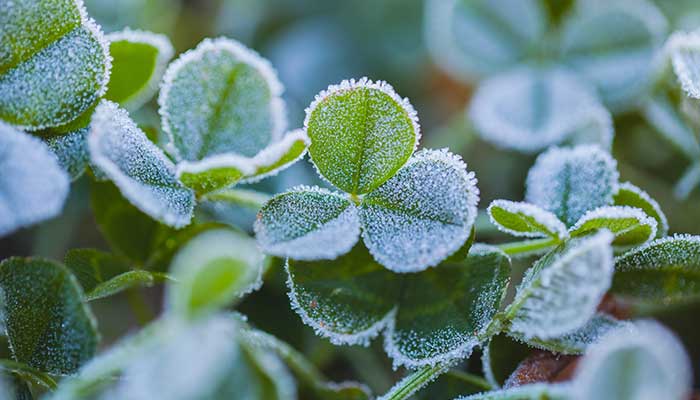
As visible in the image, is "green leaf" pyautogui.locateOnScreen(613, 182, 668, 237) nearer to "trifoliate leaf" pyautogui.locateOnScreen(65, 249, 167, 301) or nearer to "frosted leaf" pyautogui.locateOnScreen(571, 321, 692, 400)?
"frosted leaf" pyautogui.locateOnScreen(571, 321, 692, 400)

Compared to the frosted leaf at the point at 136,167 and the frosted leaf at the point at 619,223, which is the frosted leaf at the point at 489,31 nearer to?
the frosted leaf at the point at 619,223

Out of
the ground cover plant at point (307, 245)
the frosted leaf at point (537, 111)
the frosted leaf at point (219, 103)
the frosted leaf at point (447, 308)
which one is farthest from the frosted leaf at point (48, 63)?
the frosted leaf at point (537, 111)

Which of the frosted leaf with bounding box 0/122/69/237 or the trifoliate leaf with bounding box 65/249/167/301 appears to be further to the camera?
the trifoliate leaf with bounding box 65/249/167/301

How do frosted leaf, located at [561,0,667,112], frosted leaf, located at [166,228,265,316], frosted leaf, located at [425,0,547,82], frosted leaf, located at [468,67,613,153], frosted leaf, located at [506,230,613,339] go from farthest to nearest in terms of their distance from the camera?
frosted leaf, located at [425,0,547,82] < frosted leaf, located at [561,0,667,112] < frosted leaf, located at [468,67,613,153] < frosted leaf, located at [506,230,613,339] < frosted leaf, located at [166,228,265,316]

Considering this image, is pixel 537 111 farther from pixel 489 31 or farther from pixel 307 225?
pixel 307 225

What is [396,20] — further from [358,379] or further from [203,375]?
[203,375]

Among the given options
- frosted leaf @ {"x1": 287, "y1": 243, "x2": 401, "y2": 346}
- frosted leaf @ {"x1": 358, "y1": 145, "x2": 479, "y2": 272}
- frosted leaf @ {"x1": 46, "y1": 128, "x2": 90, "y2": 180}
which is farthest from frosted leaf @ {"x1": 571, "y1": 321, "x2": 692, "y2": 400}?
frosted leaf @ {"x1": 46, "y1": 128, "x2": 90, "y2": 180}
